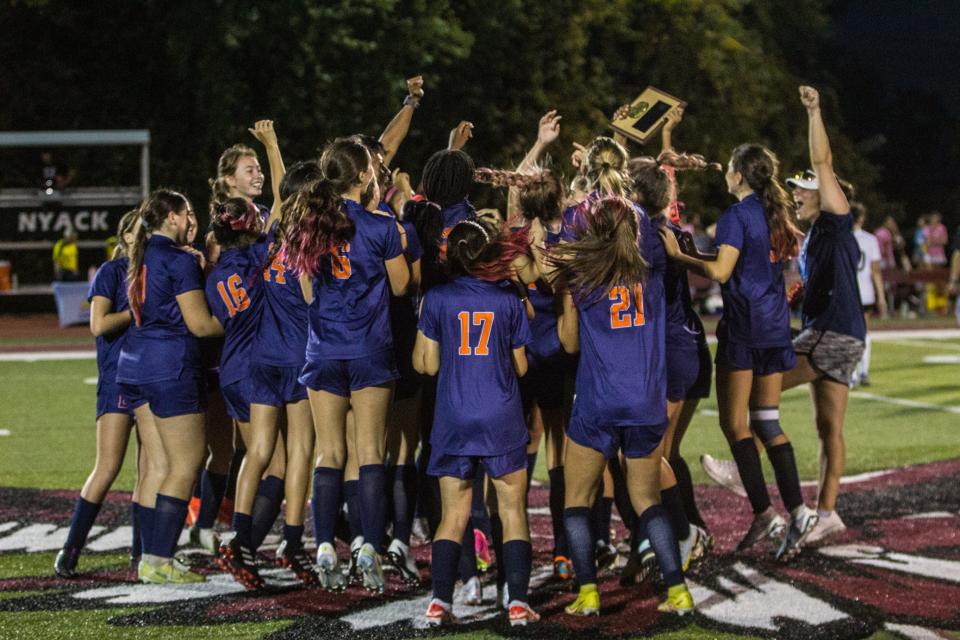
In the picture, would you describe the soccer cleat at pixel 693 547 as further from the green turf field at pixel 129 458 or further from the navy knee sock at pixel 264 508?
the navy knee sock at pixel 264 508

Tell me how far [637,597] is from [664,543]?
2.03 feet

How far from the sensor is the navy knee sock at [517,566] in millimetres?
6246

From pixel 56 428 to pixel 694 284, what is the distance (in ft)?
50.7

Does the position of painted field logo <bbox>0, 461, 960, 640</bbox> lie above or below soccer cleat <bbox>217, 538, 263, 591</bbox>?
below

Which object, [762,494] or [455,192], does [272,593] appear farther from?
[762,494]

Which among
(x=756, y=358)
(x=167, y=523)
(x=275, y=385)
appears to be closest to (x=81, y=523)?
(x=167, y=523)

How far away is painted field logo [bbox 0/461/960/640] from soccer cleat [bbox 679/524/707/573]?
7cm

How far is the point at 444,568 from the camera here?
20.5 feet

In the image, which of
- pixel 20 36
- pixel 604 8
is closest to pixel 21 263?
pixel 20 36

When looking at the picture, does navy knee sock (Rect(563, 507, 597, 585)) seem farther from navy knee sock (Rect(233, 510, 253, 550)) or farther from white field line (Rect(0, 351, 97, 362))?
white field line (Rect(0, 351, 97, 362))

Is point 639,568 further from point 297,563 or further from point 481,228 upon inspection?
point 481,228

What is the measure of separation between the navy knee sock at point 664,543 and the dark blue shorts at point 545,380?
1.07m

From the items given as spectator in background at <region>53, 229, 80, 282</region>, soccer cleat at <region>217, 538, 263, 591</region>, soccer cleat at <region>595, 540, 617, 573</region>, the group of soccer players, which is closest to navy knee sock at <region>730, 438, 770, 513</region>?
the group of soccer players

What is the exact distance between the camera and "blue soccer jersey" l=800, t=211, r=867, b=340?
328 inches
